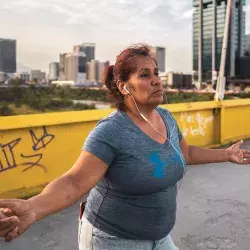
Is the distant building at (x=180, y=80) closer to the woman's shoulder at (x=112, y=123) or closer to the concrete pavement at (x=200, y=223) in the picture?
the concrete pavement at (x=200, y=223)

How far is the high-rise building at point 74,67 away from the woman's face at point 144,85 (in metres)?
138

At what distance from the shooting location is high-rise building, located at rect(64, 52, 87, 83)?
140 metres

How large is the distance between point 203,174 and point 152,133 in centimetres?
481

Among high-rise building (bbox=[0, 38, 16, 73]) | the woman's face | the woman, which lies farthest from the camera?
high-rise building (bbox=[0, 38, 16, 73])

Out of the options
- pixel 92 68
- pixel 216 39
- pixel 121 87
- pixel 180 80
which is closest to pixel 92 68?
pixel 92 68

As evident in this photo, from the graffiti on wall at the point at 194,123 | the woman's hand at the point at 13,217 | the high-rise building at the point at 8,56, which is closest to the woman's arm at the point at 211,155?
the woman's hand at the point at 13,217

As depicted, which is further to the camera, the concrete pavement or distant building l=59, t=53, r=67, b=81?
distant building l=59, t=53, r=67, b=81

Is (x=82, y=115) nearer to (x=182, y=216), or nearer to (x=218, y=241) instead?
(x=182, y=216)

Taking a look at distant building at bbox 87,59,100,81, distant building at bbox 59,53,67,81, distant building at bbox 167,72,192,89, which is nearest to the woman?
distant building at bbox 167,72,192,89

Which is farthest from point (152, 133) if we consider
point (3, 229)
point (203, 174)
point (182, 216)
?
point (203, 174)

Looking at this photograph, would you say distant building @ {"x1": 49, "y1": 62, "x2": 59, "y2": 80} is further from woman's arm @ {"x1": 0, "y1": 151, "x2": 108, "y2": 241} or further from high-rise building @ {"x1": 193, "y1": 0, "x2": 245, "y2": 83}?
woman's arm @ {"x1": 0, "y1": 151, "x2": 108, "y2": 241}

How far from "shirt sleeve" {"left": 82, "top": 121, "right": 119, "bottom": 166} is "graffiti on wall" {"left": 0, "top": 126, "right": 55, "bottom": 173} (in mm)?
3467

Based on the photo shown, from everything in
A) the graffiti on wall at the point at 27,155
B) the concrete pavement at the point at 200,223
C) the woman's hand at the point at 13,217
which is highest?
the woman's hand at the point at 13,217

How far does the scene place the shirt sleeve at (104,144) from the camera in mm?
1514
